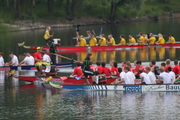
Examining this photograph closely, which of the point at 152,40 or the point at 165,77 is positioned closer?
the point at 165,77

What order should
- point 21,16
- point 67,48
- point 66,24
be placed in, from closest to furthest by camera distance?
point 67,48
point 21,16
point 66,24

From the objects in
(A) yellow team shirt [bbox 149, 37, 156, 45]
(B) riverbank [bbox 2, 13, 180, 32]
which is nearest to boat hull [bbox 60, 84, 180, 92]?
(A) yellow team shirt [bbox 149, 37, 156, 45]

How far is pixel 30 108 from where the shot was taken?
22.5m

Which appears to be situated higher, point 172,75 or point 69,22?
point 69,22

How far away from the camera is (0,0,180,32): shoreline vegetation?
252 feet

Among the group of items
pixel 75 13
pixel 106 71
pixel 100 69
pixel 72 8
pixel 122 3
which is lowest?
pixel 106 71

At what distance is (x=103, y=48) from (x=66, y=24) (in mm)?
40912

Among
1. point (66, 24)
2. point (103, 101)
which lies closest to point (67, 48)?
point (103, 101)

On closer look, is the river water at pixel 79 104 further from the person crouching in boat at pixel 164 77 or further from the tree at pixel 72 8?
the tree at pixel 72 8

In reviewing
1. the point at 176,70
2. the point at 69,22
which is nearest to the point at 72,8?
the point at 69,22

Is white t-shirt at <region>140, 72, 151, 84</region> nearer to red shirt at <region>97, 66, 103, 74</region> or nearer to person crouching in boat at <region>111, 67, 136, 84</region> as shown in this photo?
person crouching in boat at <region>111, 67, 136, 84</region>

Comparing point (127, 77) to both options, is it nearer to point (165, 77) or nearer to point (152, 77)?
point (152, 77)

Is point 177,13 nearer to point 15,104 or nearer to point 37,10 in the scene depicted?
point 37,10

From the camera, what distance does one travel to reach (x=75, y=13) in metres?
86.0
